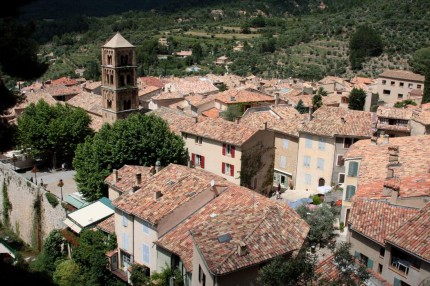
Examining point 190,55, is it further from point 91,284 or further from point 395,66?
point 91,284

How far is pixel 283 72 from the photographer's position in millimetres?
116375

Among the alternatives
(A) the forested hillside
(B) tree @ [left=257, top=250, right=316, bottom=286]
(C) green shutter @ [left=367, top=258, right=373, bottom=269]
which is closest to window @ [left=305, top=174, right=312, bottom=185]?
(C) green shutter @ [left=367, top=258, right=373, bottom=269]

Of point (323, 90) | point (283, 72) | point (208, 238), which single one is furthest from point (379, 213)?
point (283, 72)

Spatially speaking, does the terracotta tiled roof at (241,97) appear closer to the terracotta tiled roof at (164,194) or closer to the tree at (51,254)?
the tree at (51,254)

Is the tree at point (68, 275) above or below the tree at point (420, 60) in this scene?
below

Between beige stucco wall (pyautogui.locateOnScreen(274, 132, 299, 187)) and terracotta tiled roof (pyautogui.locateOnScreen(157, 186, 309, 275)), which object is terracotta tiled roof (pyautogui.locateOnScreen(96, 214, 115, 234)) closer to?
terracotta tiled roof (pyautogui.locateOnScreen(157, 186, 309, 275))

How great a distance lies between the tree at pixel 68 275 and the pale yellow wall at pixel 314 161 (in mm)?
22990

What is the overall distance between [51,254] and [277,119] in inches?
988

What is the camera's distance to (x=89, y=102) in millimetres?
66125

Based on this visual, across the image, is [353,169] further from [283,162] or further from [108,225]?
[108,225]

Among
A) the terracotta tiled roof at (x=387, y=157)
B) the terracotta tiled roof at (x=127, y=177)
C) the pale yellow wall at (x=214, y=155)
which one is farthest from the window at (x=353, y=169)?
the terracotta tiled roof at (x=127, y=177)

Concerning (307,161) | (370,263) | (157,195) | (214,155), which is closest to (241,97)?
(307,161)

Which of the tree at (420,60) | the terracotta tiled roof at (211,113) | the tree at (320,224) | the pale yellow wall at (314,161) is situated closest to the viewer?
the tree at (320,224)

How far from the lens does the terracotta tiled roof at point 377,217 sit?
72.9 ft
